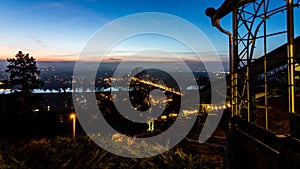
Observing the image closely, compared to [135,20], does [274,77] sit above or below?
below

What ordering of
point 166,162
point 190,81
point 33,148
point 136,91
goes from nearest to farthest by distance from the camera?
point 166,162 < point 33,148 < point 190,81 < point 136,91

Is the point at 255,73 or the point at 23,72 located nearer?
the point at 255,73

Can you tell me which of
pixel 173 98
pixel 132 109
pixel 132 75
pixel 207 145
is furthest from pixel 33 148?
pixel 132 75

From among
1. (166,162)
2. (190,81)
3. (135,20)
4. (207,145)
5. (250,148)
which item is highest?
(135,20)

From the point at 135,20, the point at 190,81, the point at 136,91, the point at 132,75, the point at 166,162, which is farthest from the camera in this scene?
the point at 136,91

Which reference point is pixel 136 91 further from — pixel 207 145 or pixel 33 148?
pixel 33 148

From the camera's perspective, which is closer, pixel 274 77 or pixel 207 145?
pixel 274 77

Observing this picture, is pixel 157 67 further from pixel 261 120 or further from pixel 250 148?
pixel 250 148
